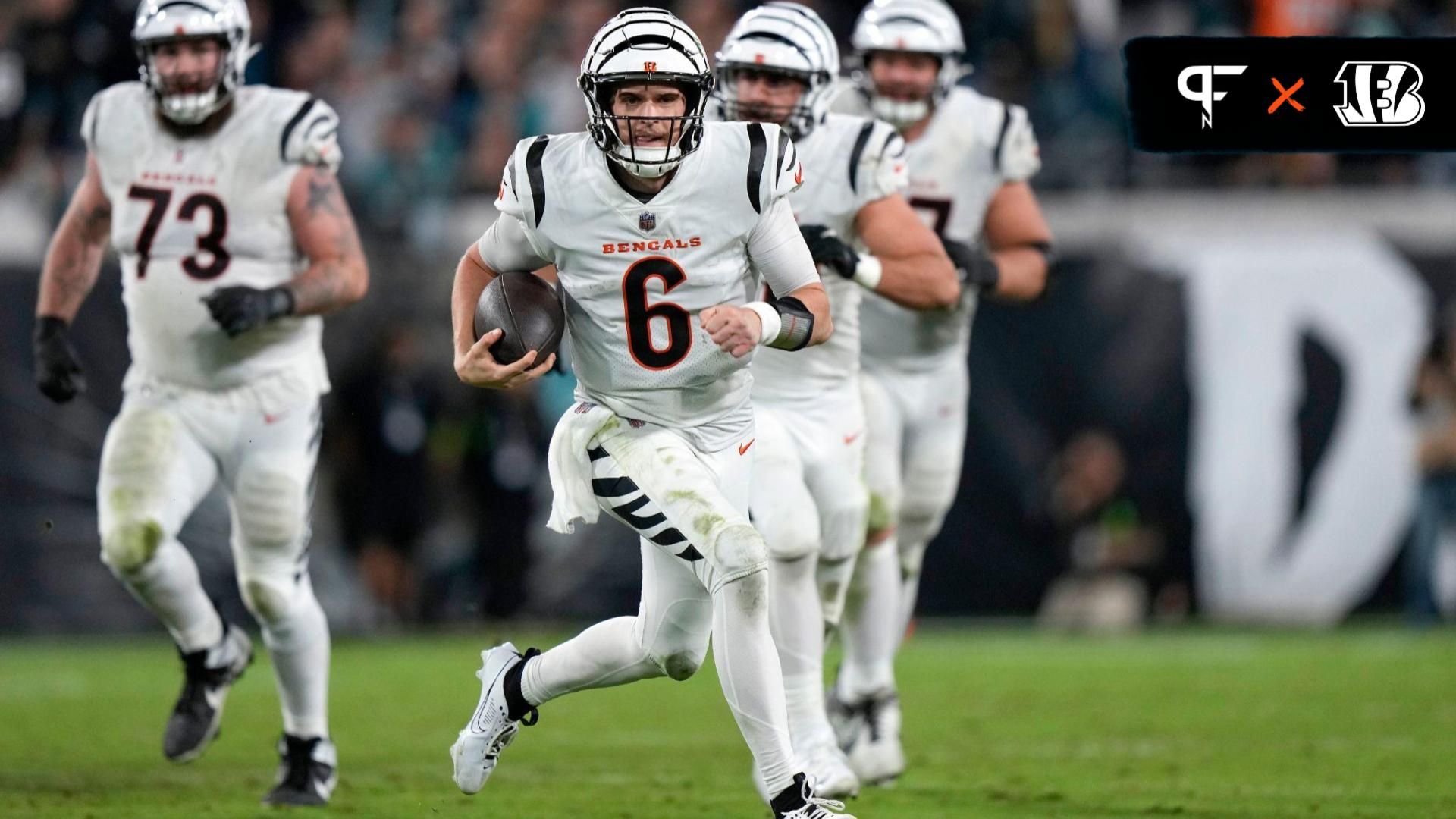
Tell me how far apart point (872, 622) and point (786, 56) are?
183cm

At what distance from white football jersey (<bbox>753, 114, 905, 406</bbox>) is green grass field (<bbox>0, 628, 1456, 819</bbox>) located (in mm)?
1199

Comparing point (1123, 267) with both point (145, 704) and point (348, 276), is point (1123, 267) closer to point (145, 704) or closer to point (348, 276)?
point (145, 704)

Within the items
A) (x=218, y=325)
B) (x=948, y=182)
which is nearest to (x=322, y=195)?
(x=218, y=325)

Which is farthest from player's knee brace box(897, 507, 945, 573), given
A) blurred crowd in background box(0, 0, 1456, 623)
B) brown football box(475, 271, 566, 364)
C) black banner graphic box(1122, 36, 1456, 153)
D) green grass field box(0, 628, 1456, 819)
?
blurred crowd in background box(0, 0, 1456, 623)

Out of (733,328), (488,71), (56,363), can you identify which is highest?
(488,71)

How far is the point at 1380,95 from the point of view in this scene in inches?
217

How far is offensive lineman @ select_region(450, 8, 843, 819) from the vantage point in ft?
16.9

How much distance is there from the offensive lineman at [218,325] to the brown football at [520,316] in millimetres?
1306

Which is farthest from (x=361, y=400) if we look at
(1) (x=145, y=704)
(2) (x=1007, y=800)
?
(2) (x=1007, y=800)

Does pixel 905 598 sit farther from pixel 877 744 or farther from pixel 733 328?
pixel 733 328

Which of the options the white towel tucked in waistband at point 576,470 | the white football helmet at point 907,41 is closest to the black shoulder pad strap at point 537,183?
the white towel tucked in waistband at point 576,470

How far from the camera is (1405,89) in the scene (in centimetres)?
552

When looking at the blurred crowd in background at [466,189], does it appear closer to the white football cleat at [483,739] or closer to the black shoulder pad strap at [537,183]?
the white football cleat at [483,739]

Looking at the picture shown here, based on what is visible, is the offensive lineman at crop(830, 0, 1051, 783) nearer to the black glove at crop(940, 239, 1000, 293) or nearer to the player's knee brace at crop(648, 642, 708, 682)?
the black glove at crop(940, 239, 1000, 293)
